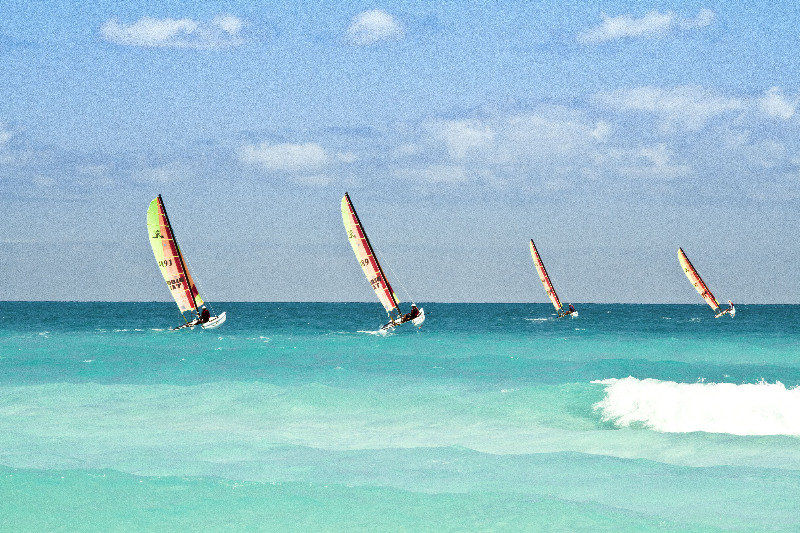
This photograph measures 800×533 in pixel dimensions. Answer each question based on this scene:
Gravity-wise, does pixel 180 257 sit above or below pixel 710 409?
above

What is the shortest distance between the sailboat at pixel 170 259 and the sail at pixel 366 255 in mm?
10108

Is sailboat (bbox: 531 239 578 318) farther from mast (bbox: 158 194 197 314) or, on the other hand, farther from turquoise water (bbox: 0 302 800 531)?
turquoise water (bbox: 0 302 800 531)

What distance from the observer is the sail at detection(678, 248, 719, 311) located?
243 ft

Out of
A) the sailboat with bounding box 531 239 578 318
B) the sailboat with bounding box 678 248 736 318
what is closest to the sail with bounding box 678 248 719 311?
the sailboat with bounding box 678 248 736 318

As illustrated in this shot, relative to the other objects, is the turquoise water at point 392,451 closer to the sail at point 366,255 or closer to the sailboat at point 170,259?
the sail at point 366,255

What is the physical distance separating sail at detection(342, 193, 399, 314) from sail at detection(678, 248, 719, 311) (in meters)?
38.7

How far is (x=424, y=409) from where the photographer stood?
794 inches

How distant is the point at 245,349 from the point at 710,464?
31.6m

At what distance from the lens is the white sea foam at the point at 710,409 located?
55.7ft

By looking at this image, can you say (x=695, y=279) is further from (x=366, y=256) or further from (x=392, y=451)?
(x=392, y=451)

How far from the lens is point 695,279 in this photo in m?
76.1

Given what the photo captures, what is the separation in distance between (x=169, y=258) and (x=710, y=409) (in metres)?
34.1

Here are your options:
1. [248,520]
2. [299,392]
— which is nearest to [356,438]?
[248,520]

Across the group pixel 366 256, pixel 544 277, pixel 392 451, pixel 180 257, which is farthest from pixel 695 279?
pixel 392 451
